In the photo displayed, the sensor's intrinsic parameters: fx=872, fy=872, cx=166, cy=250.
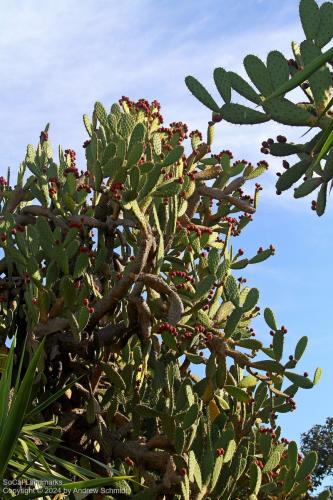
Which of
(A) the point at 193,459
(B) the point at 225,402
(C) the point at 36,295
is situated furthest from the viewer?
(B) the point at 225,402

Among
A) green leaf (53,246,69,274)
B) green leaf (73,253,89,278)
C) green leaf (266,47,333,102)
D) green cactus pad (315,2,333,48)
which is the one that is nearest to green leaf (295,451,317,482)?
green leaf (73,253,89,278)

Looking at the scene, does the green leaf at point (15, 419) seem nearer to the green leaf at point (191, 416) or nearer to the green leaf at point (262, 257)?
the green leaf at point (191, 416)

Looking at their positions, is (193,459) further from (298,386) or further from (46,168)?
(46,168)

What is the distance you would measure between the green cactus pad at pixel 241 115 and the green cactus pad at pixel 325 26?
1.67ft

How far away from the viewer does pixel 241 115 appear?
509cm

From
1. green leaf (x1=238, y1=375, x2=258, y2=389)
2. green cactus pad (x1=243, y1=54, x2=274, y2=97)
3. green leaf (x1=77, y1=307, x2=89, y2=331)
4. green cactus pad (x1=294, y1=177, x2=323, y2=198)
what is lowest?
green leaf (x1=238, y1=375, x2=258, y2=389)

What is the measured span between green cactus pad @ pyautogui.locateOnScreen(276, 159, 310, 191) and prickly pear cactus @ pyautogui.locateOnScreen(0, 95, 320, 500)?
151 centimetres

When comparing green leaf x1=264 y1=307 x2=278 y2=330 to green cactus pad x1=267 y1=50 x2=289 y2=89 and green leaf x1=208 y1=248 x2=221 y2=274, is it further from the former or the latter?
green cactus pad x1=267 y1=50 x2=289 y2=89

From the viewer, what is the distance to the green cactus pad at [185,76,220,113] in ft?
18.1

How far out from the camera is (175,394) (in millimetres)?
7039

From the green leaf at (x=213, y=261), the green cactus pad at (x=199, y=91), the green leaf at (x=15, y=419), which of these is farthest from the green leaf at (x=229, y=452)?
the green cactus pad at (x=199, y=91)

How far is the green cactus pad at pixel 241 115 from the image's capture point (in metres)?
4.98

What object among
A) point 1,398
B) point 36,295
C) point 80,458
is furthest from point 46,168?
point 1,398

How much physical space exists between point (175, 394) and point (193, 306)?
2.46 ft
